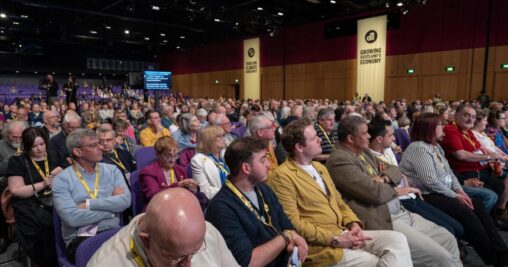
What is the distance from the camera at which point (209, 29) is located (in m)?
19.9

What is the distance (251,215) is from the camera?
177 centimetres

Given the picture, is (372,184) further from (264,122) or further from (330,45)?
(330,45)

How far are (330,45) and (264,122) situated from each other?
1513cm

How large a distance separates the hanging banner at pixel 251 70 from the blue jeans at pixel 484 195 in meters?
18.1

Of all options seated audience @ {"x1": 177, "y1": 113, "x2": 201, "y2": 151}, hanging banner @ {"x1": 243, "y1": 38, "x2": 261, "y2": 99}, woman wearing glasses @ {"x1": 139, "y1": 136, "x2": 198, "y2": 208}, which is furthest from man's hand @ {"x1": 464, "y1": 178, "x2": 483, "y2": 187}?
hanging banner @ {"x1": 243, "y1": 38, "x2": 261, "y2": 99}

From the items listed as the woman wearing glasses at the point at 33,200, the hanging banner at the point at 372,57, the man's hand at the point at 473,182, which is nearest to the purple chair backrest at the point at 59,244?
the woman wearing glasses at the point at 33,200

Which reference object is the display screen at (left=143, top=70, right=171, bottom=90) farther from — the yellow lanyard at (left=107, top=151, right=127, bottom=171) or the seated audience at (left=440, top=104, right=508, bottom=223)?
the seated audience at (left=440, top=104, right=508, bottom=223)

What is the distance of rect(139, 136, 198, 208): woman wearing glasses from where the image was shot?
8.50 feet

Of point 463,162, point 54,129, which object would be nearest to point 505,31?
point 463,162

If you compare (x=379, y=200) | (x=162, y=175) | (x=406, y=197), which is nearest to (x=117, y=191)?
(x=162, y=175)

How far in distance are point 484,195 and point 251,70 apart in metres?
19.0

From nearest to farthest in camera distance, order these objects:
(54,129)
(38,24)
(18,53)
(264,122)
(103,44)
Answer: (264,122) < (54,129) < (38,24) < (18,53) < (103,44)

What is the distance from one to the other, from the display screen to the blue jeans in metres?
10.1

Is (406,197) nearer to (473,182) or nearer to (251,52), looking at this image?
(473,182)
